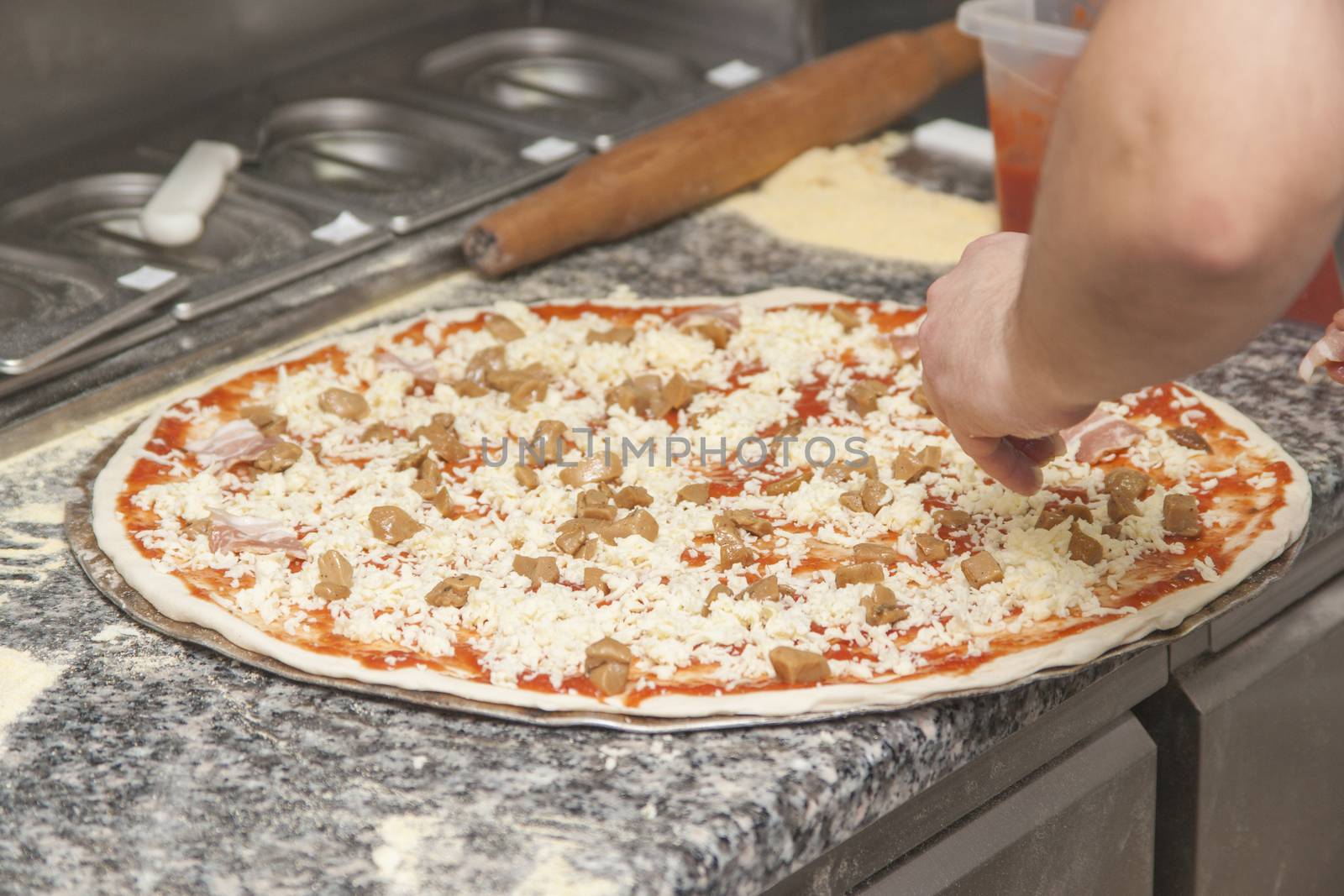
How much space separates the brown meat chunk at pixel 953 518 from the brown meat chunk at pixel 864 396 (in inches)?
11.3

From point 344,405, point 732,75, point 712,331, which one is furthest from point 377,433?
point 732,75

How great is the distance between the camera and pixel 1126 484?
1.68 meters

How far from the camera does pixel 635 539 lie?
5.27 ft

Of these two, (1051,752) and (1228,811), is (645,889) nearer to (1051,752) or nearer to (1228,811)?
(1051,752)

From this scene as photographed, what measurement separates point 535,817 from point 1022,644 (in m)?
0.51

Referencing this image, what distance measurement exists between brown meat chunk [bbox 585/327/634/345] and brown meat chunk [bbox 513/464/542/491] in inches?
13.9

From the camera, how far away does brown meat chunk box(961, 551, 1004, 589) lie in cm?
153

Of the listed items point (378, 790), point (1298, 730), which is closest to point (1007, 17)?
point (1298, 730)

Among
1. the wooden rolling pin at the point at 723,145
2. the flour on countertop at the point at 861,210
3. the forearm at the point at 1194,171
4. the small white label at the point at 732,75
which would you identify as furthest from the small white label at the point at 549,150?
the forearm at the point at 1194,171

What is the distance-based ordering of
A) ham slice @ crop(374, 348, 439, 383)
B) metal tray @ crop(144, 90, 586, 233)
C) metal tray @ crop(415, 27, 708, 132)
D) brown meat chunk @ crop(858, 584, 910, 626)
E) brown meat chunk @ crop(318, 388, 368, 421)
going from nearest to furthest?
brown meat chunk @ crop(858, 584, 910, 626) → brown meat chunk @ crop(318, 388, 368, 421) → ham slice @ crop(374, 348, 439, 383) → metal tray @ crop(144, 90, 586, 233) → metal tray @ crop(415, 27, 708, 132)

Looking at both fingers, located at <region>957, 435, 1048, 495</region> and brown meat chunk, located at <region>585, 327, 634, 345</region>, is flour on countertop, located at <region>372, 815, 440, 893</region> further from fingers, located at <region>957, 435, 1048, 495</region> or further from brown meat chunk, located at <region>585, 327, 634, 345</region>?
brown meat chunk, located at <region>585, 327, 634, 345</region>

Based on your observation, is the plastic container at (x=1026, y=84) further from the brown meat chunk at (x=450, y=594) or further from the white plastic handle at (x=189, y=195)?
the white plastic handle at (x=189, y=195)

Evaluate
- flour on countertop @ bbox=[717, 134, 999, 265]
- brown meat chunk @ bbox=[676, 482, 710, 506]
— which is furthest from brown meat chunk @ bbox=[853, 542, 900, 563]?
flour on countertop @ bbox=[717, 134, 999, 265]

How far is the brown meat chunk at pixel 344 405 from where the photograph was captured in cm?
192
